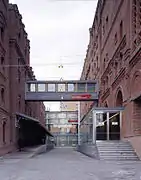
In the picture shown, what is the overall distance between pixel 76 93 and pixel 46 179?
35.6 metres

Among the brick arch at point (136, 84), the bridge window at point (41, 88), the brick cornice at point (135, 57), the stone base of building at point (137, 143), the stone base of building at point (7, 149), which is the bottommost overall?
the stone base of building at point (7, 149)

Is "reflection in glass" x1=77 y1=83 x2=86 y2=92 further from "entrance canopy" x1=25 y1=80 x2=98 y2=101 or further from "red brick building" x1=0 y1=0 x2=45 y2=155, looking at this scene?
"red brick building" x1=0 y1=0 x2=45 y2=155

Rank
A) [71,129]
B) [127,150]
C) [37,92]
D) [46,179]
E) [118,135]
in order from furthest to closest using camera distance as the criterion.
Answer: [71,129] → [37,92] → [118,135] → [127,150] → [46,179]

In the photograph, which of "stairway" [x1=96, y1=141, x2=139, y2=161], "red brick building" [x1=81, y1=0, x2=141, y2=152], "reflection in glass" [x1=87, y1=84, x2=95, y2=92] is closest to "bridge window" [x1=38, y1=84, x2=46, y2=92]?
"reflection in glass" [x1=87, y1=84, x2=95, y2=92]

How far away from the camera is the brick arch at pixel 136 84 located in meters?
23.0

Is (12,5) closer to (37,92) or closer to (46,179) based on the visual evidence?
(37,92)

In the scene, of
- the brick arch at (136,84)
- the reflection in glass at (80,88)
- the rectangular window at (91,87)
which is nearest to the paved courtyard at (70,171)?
the brick arch at (136,84)

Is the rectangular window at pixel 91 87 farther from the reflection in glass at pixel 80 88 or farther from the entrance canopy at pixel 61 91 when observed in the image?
the reflection in glass at pixel 80 88

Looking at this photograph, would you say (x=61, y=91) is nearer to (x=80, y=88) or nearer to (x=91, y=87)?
(x=80, y=88)

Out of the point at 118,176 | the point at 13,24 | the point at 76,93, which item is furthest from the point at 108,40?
the point at 118,176

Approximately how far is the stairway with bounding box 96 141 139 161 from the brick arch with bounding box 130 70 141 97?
11.8ft

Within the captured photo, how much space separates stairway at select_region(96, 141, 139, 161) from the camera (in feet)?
77.9

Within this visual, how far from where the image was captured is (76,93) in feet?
159

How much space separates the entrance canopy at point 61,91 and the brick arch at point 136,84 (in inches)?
890
